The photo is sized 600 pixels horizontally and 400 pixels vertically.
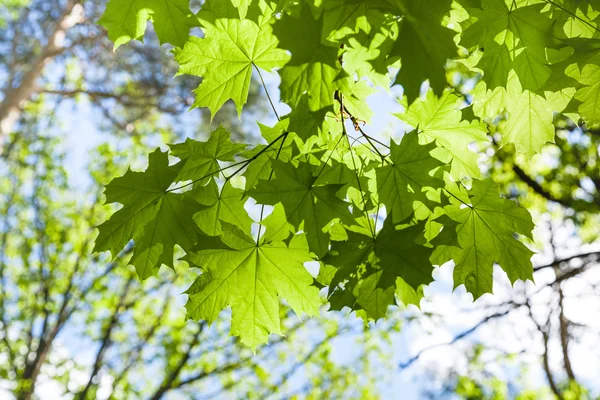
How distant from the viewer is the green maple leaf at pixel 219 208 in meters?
1.81

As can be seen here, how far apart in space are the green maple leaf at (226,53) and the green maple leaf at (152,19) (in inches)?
1.9

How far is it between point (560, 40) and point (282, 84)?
34.1 inches

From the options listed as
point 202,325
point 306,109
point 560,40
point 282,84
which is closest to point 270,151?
point 306,109

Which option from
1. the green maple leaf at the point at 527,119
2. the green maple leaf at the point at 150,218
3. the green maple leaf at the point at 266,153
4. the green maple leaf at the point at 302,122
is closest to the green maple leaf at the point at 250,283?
the green maple leaf at the point at 150,218

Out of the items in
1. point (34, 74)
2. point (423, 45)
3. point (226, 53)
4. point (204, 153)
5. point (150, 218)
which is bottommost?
point (423, 45)

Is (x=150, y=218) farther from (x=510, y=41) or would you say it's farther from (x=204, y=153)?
(x=510, y=41)

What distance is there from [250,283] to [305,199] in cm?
43

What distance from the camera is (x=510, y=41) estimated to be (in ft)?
5.37


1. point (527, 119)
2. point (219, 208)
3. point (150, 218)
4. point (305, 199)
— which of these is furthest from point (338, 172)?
point (527, 119)

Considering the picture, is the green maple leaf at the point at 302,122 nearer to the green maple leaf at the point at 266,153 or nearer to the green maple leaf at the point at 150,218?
the green maple leaf at the point at 266,153

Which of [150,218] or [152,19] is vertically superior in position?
[152,19]

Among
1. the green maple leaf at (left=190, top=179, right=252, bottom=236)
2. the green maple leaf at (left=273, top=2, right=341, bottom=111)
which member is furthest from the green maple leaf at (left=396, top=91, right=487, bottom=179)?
the green maple leaf at (left=190, top=179, right=252, bottom=236)

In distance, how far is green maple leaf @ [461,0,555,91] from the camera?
5.16 feet

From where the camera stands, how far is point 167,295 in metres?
9.39
